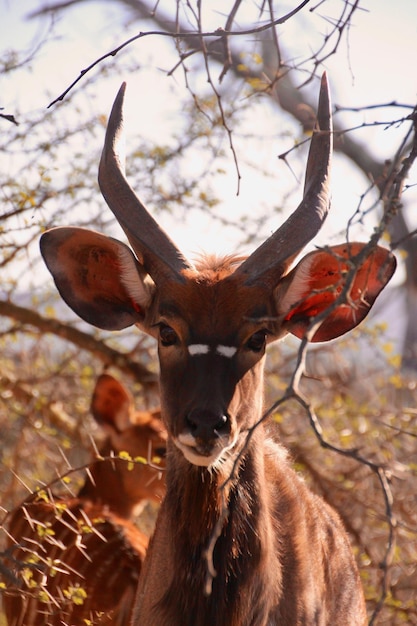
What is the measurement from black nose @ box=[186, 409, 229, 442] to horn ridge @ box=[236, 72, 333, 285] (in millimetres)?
700

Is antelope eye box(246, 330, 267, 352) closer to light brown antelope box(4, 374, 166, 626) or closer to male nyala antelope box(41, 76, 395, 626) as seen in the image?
male nyala antelope box(41, 76, 395, 626)

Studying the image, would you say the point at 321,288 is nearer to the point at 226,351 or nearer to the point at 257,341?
the point at 257,341

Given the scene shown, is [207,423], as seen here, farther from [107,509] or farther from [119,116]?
[107,509]

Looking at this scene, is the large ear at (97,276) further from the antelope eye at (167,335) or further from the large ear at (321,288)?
the large ear at (321,288)

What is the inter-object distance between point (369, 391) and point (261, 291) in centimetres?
390

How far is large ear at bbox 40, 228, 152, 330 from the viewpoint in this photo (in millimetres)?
3994

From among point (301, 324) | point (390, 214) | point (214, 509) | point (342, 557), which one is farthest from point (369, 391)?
point (390, 214)

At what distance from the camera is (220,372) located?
3.53 m

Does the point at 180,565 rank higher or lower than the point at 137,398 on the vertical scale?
lower

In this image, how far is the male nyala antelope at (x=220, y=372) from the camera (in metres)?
3.53

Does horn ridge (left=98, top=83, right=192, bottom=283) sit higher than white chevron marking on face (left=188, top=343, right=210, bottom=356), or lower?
higher

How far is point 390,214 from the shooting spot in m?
2.69

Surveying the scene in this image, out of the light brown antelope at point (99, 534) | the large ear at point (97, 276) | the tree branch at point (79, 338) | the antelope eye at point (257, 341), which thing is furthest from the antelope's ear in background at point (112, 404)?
the antelope eye at point (257, 341)

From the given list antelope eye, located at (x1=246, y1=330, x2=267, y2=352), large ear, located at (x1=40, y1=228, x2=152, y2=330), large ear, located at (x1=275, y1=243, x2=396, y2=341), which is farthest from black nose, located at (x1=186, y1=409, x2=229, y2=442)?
large ear, located at (x1=40, y1=228, x2=152, y2=330)
